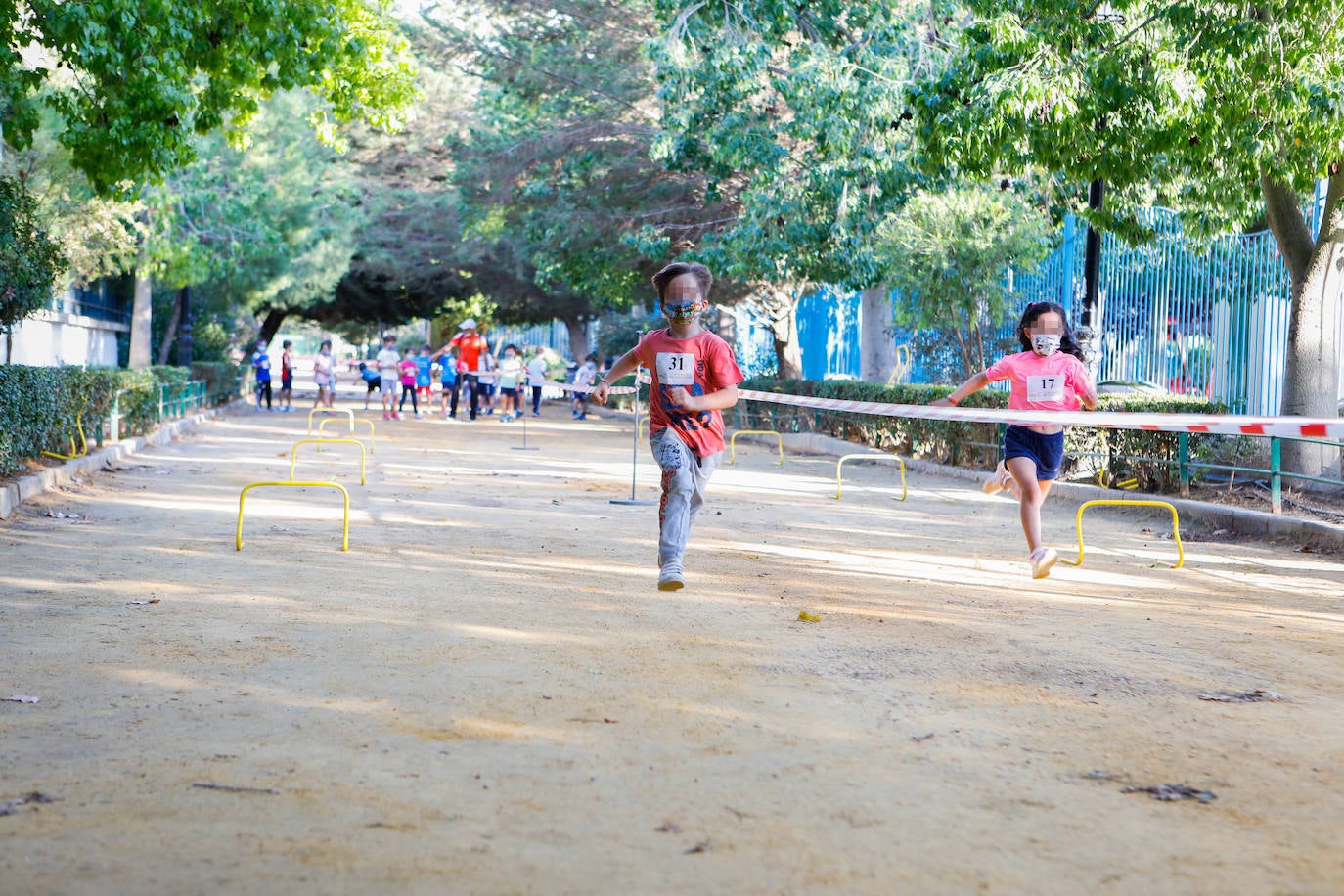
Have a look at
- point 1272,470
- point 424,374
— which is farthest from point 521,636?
point 424,374

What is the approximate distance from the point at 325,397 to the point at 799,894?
30.5 m

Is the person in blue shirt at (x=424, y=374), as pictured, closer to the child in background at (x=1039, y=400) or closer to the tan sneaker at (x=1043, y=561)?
the child in background at (x=1039, y=400)

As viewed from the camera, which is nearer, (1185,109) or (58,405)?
(1185,109)

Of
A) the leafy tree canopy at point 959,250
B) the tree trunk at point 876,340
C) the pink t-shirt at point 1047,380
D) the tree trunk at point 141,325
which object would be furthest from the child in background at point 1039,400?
the tree trunk at point 141,325

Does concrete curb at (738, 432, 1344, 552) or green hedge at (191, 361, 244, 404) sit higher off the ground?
green hedge at (191, 361, 244, 404)

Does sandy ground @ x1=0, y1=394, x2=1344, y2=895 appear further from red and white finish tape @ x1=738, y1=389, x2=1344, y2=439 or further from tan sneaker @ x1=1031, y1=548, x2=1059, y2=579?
red and white finish tape @ x1=738, y1=389, x2=1344, y2=439

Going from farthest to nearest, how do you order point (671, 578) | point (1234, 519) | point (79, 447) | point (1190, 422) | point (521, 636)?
point (79, 447), point (1234, 519), point (1190, 422), point (671, 578), point (521, 636)

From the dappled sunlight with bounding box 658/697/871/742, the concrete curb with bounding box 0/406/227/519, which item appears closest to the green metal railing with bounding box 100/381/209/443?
the concrete curb with bounding box 0/406/227/519

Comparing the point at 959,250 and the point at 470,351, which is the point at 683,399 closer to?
the point at 959,250

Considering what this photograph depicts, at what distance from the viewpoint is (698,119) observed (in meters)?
22.8

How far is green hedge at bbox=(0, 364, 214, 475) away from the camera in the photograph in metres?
12.9

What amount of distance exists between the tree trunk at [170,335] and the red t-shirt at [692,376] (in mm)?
29190

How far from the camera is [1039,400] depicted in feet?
29.0

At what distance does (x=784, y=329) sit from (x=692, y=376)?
22.5 metres
